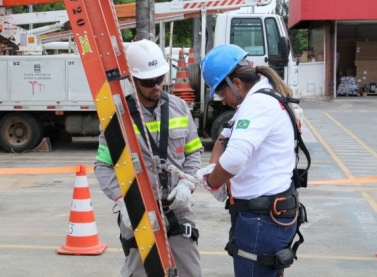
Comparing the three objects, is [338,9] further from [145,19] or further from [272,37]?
[145,19]

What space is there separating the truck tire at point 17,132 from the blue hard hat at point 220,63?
41.9 feet

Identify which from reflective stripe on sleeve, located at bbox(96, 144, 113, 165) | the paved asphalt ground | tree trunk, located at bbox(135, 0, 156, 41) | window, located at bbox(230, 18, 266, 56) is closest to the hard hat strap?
reflective stripe on sleeve, located at bbox(96, 144, 113, 165)

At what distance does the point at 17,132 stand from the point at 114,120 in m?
13.4

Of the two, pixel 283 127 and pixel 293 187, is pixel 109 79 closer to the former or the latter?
pixel 283 127

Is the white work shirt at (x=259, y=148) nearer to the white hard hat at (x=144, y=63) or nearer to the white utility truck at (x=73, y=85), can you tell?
the white hard hat at (x=144, y=63)

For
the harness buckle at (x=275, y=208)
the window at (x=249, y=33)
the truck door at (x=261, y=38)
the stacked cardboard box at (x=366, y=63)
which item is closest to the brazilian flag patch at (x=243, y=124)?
the harness buckle at (x=275, y=208)

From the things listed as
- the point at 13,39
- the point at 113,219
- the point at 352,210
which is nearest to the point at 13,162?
the point at 13,39

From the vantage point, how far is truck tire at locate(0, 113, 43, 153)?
52.1 feet

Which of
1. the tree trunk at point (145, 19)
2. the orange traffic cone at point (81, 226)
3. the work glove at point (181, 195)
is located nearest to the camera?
the work glove at point (181, 195)

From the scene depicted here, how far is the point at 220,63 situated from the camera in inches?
140

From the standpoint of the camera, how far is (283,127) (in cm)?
344

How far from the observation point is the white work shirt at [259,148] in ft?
10.8

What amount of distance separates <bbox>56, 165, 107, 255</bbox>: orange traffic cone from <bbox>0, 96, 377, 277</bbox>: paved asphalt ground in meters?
0.09

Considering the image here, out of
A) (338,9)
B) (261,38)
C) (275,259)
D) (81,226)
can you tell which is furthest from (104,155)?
(338,9)
